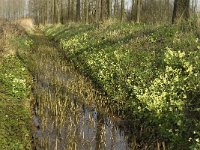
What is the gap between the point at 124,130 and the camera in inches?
298

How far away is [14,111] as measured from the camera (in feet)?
26.9

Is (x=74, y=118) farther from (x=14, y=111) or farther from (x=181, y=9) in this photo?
(x=181, y=9)

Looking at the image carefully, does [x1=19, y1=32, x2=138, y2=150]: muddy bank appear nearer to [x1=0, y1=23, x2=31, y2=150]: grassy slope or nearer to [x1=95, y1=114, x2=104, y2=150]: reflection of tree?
[x1=95, y1=114, x2=104, y2=150]: reflection of tree

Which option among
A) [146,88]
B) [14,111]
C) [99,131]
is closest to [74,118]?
[99,131]

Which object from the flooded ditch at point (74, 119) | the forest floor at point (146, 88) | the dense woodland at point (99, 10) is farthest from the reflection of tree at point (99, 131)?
the dense woodland at point (99, 10)

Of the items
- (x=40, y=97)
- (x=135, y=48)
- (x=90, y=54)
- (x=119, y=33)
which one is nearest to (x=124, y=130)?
(x=40, y=97)

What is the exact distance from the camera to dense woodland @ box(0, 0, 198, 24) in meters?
27.7

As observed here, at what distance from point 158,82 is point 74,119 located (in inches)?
83.0

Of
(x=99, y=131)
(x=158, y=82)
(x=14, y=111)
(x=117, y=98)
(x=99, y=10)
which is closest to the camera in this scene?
(x=99, y=131)

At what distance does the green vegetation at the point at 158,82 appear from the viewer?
6352mm

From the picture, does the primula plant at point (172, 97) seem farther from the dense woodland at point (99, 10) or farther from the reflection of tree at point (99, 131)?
the dense woodland at point (99, 10)

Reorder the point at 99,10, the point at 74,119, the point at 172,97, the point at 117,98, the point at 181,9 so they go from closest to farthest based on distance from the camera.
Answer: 1. the point at 172,97
2. the point at 74,119
3. the point at 117,98
4. the point at 181,9
5. the point at 99,10

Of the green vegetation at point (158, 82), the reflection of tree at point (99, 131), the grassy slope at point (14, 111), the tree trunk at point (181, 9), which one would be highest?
the tree trunk at point (181, 9)

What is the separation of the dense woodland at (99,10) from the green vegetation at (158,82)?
10.6 ft
